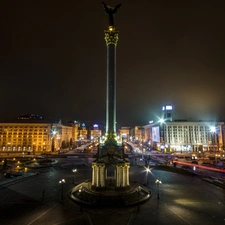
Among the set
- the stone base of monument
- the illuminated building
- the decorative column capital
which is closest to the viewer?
the stone base of monument

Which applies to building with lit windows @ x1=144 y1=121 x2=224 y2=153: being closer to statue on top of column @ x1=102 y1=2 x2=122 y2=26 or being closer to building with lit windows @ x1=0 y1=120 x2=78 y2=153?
building with lit windows @ x1=0 y1=120 x2=78 y2=153

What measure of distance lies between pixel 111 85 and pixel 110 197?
75.7 ft

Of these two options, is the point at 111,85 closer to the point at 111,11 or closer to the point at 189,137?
the point at 111,11

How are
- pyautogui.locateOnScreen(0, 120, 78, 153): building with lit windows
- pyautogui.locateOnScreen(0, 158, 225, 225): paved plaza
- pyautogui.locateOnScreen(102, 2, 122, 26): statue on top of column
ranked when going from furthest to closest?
pyautogui.locateOnScreen(0, 120, 78, 153): building with lit windows → pyautogui.locateOnScreen(102, 2, 122, 26): statue on top of column → pyautogui.locateOnScreen(0, 158, 225, 225): paved plaza

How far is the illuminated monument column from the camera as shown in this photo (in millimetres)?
39875

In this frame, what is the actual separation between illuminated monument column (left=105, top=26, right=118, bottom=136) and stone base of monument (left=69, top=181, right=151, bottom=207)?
1198 cm

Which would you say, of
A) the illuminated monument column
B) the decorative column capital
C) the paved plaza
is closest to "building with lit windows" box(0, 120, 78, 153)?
the paved plaza

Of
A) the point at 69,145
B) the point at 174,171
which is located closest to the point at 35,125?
the point at 69,145

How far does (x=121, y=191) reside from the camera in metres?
31.4

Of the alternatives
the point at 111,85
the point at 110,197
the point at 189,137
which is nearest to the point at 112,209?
the point at 110,197

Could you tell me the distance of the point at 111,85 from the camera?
A: 41.0 metres

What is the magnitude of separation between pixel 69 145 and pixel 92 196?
412ft

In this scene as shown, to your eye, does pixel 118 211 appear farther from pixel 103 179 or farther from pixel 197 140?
pixel 197 140

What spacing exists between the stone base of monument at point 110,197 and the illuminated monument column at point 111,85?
39.3ft
